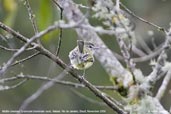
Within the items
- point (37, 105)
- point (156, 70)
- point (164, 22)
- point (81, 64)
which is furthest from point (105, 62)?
point (37, 105)

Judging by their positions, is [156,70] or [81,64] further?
[156,70]

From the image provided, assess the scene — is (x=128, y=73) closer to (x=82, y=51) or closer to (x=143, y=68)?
(x=82, y=51)

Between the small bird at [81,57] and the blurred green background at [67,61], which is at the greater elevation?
the small bird at [81,57]

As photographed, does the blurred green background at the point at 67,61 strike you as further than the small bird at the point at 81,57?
Yes

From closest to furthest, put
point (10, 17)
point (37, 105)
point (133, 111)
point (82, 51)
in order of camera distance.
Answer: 1. point (82, 51)
2. point (133, 111)
3. point (10, 17)
4. point (37, 105)

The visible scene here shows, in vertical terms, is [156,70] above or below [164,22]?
above

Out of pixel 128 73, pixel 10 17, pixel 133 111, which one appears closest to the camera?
pixel 133 111

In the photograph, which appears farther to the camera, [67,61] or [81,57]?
[67,61]

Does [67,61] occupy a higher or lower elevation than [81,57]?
lower

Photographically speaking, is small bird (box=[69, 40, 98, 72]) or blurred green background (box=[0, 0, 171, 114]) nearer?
small bird (box=[69, 40, 98, 72])

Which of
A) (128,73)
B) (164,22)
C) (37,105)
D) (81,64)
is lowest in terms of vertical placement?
(37,105)

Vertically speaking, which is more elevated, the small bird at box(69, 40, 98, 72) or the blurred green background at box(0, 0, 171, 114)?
the small bird at box(69, 40, 98, 72)
